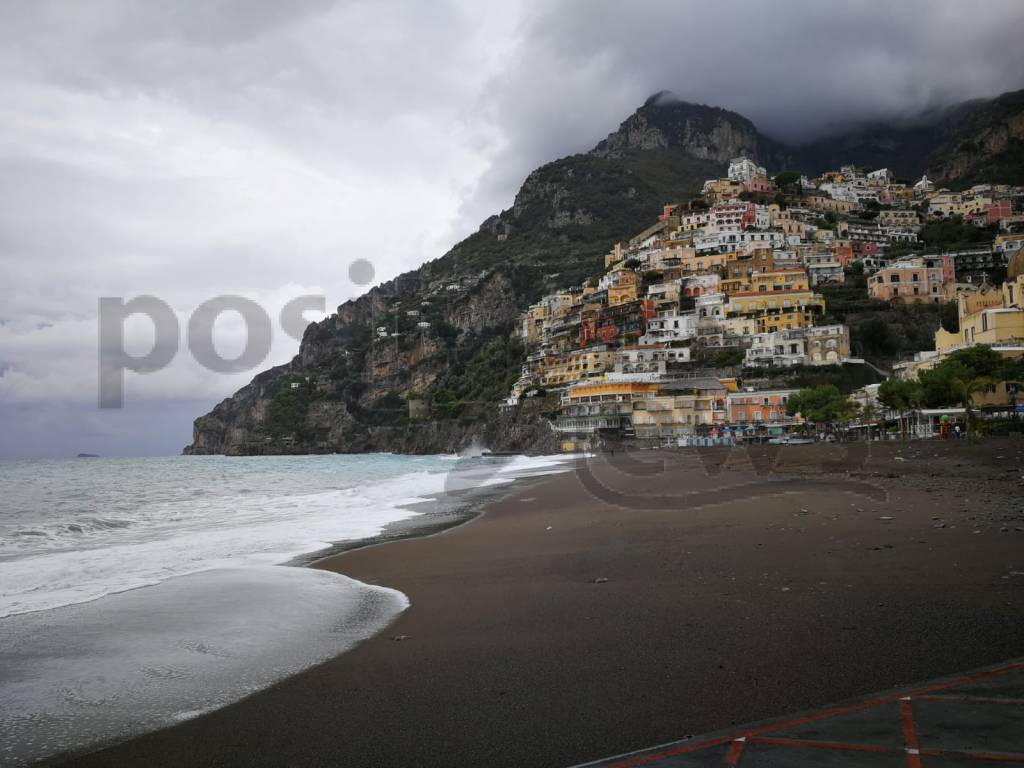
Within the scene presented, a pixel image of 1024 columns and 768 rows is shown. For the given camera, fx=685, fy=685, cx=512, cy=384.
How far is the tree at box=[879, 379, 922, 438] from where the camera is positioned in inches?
1575

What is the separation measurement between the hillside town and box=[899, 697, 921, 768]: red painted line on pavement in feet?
131

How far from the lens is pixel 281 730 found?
4.12 meters

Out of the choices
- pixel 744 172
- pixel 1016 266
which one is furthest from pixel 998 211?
pixel 1016 266

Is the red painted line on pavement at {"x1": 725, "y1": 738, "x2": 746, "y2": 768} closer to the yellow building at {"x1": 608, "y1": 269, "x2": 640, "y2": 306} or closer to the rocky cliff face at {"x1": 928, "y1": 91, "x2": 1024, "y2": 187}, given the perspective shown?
the yellow building at {"x1": 608, "y1": 269, "x2": 640, "y2": 306}

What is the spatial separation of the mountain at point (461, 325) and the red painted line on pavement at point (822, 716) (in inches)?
3331

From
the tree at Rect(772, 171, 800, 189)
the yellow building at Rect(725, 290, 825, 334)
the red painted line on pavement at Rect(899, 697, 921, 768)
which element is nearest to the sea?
the red painted line on pavement at Rect(899, 697, 921, 768)

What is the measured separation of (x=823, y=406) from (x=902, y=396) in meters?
9.04

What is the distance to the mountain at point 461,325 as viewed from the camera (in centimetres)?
11881

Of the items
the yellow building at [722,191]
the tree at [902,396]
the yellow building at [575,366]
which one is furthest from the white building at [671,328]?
the tree at [902,396]

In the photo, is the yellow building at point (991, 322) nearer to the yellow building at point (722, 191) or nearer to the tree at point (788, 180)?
the yellow building at point (722, 191)

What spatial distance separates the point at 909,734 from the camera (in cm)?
310

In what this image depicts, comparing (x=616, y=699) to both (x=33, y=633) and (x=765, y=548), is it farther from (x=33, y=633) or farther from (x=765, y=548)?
(x=33, y=633)

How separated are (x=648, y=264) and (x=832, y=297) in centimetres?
2856

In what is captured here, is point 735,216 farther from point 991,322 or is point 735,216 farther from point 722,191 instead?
point 991,322
